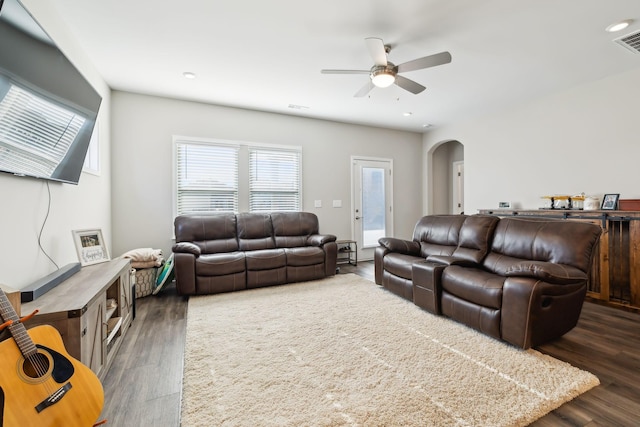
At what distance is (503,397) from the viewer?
1.62 meters

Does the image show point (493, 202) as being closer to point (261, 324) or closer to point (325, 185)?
point (325, 185)

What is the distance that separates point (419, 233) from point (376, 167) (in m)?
2.46

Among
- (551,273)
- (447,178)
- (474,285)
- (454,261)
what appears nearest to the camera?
(551,273)

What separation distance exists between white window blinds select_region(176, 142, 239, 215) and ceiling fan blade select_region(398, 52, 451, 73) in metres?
3.08

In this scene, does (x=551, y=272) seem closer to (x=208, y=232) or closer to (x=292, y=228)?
(x=292, y=228)

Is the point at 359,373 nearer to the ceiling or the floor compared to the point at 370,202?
nearer to the floor

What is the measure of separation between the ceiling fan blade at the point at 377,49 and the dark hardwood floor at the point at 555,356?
9.17ft

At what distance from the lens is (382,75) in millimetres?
2771

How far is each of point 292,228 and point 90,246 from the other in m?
2.59

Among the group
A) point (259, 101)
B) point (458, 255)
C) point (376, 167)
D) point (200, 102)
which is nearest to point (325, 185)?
point (376, 167)

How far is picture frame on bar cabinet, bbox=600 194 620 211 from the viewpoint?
339 cm

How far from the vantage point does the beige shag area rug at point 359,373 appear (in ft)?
4.92

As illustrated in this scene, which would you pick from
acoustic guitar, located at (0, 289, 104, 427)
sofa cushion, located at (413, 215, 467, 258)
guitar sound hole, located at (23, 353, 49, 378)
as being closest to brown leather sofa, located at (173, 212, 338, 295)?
sofa cushion, located at (413, 215, 467, 258)

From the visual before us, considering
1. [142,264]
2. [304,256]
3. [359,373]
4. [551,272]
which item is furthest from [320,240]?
[551,272]
